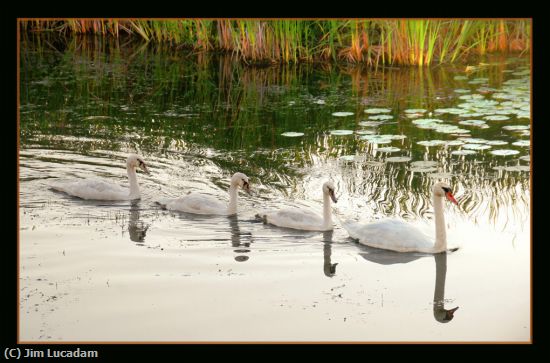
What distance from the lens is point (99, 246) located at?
10.2 metres

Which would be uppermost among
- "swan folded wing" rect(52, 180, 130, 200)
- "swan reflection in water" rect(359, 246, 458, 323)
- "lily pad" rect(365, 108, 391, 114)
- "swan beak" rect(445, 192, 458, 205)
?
"lily pad" rect(365, 108, 391, 114)

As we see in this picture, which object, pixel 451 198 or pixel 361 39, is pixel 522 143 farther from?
pixel 361 39

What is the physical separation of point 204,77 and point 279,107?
3.57m

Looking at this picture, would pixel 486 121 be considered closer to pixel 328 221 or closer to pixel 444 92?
pixel 444 92

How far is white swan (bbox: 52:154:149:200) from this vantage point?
472 inches

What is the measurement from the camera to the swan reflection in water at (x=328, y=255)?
9.51 m

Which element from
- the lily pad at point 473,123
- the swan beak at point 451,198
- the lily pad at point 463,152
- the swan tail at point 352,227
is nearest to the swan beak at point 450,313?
the swan beak at point 451,198

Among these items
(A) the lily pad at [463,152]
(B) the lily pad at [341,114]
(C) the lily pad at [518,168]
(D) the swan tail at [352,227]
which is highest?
(B) the lily pad at [341,114]

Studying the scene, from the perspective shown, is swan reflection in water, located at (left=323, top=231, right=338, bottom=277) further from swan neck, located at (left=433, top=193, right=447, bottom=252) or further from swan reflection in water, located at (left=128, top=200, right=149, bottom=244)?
swan reflection in water, located at (left=128, top=200, right=149, bottom=244)

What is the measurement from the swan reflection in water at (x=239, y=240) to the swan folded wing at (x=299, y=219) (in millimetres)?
426

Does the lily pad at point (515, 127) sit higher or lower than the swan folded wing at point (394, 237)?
higher

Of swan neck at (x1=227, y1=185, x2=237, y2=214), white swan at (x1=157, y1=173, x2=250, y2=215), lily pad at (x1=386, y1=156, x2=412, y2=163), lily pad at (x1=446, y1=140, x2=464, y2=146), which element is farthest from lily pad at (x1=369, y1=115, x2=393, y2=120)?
swan neck at (x1=227, y1=185, x2=237, y2=214)

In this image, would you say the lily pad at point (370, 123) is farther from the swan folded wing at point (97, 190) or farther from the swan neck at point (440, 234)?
the swan neck at point (440, 234)

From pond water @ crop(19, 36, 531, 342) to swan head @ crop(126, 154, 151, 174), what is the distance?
1.16ft
